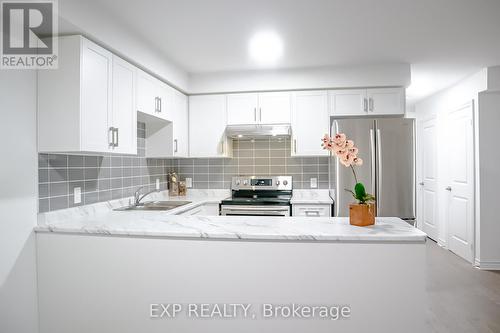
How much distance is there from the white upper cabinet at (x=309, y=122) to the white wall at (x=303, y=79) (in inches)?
5.4

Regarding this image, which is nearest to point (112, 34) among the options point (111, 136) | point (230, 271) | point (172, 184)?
point (111, 136)

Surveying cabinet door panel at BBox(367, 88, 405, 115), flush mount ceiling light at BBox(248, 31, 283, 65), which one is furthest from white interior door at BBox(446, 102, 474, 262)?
flush mount ceiling light at BBox(248, 31, 283, 65)

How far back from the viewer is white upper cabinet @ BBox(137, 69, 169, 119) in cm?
294

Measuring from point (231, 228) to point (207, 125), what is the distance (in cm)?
239

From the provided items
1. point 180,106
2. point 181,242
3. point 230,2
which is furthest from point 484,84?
point 181,242

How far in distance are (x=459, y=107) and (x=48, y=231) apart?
4.95 m

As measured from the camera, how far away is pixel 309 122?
12.9 ft

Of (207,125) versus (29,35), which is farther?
(207,125)

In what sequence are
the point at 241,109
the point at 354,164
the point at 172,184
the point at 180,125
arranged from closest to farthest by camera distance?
the point at 354,164
the point at 180,125
the point at 241,109
the point at 172,184

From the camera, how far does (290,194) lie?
4246 millimetres

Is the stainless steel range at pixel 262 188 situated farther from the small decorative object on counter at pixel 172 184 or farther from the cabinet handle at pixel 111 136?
the cabinet handle at pixel 111 136

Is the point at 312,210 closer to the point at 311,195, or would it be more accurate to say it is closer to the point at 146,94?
the point at 311,195

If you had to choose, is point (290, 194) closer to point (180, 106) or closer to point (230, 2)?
point (180, 106)

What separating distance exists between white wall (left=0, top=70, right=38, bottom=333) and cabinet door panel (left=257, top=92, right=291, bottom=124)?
8.02 feet
